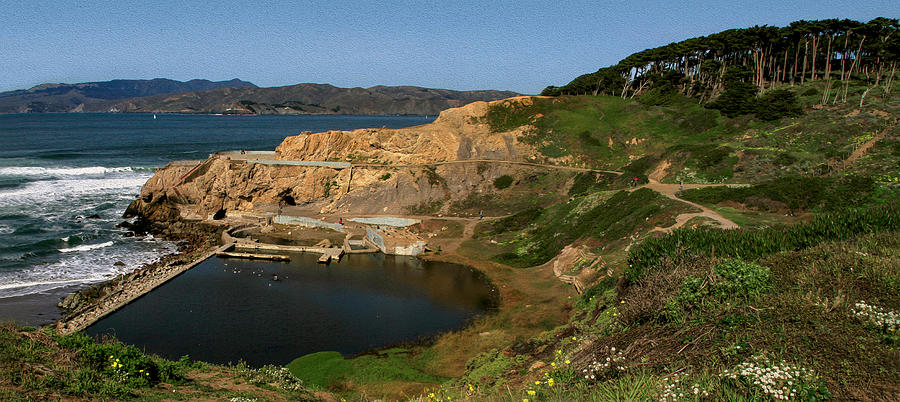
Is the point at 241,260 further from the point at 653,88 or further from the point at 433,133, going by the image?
the point at 653,88

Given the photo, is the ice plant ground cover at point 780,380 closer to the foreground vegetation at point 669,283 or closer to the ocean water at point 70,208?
the foreground vegetation at point 669,283

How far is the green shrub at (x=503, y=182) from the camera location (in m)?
62.8

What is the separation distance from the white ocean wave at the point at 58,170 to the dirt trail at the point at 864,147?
104 metres

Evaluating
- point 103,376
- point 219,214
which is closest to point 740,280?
point 103,376

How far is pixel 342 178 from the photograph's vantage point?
63.8 meters

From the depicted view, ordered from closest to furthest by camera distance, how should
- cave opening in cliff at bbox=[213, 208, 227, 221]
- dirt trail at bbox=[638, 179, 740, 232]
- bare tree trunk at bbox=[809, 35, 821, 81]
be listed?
1. dirt trail at bbox=[638, 179, 740, 232]
2. cave opening in cliff at bbox=[213, 208, 227, 221]
3. bare tree trunk at bbox=[809, 35, 821, 81]

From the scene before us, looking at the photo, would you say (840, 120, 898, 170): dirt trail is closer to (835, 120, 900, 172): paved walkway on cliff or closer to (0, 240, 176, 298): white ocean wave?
(835, 120, 900, 172): paved walkway on cliff

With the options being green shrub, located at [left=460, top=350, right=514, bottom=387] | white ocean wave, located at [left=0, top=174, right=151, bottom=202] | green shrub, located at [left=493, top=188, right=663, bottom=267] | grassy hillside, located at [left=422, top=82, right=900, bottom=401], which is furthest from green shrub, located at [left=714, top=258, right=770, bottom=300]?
white ocean wave, located at [left=0, top=174, right=151, bottom=202]

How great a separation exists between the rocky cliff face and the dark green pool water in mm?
16997

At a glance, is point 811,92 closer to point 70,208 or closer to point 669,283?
point 669,283

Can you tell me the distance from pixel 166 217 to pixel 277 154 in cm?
1677

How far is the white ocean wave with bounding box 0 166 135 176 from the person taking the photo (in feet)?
281

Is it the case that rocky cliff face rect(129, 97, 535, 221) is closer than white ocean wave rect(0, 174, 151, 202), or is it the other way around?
rocky cliff face rect(129, 97, 535, 221)

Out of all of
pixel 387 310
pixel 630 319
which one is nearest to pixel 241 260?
pixel 387 310
